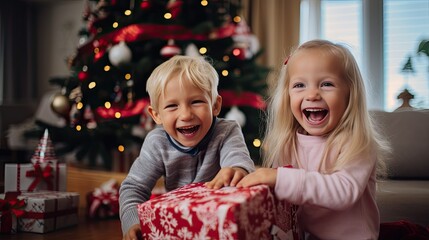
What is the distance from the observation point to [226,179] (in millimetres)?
980

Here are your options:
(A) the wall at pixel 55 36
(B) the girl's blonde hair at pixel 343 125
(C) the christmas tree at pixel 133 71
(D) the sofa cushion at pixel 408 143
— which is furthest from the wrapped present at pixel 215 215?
(A) the wall at pixel 55 36

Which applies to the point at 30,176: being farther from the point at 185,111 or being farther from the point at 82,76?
the point at 185,111

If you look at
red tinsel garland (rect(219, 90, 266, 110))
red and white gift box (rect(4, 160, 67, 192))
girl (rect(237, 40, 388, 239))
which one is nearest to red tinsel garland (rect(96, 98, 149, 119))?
red tinsel garland (rect(219, 90, 266, 110))

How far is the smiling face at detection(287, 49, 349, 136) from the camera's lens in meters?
1.07

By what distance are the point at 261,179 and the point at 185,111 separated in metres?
0.32

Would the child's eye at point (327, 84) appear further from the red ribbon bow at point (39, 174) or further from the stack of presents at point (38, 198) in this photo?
the red ribbon bow at point (39, 174)

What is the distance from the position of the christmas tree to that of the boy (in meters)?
1.15

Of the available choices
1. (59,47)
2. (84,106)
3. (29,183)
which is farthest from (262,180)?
(59,47)

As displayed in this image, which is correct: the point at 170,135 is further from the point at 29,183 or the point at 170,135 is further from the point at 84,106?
the point at 84,106

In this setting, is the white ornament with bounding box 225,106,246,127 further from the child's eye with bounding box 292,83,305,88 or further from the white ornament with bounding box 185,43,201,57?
the child's eye with bounding box 292,83,305,88

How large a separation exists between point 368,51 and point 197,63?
2.59 meters

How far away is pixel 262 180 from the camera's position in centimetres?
92

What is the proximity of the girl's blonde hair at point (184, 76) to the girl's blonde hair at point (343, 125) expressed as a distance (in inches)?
7.8

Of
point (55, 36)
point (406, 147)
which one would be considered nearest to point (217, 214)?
point (406, 147)
